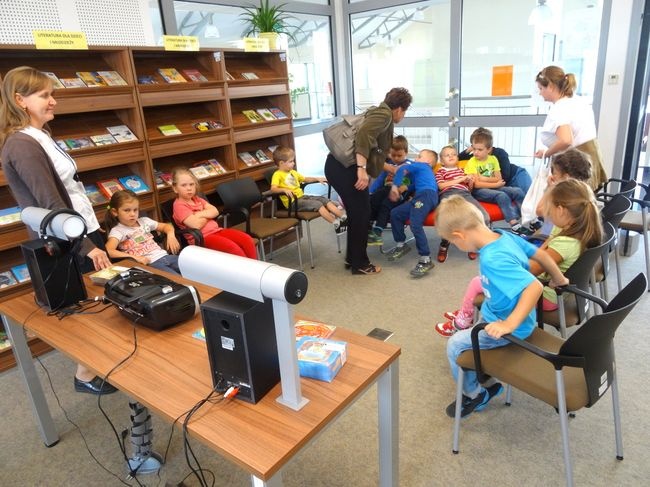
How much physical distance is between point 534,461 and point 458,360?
1.74ft

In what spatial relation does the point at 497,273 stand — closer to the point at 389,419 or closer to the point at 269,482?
the point at 389,419

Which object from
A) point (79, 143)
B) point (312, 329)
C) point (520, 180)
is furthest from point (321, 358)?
point (520, 180)

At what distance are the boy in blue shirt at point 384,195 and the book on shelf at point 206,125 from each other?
1.52 meters

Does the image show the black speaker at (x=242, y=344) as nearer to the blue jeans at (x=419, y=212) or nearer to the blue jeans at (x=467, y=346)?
the blue jeans at (x=467, y=346)

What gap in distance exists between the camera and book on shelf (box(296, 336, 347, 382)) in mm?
1274

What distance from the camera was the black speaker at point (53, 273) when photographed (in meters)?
1.78

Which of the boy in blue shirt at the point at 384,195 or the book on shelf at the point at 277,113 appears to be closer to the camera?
the boy in blue shirt at the point at 384,195

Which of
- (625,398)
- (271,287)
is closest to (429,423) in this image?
(625,398)

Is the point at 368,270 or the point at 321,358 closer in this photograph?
the point at 321,358

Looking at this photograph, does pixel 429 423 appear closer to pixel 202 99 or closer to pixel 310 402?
pixel 310 402

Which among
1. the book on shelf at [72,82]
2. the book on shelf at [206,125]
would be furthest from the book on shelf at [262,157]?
Answer: the book on shelf at [72,82]

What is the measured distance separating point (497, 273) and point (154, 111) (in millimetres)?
3027

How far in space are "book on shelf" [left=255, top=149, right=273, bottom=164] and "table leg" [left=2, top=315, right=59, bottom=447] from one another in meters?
2.76

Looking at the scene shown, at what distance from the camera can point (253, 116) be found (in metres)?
4.29
